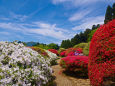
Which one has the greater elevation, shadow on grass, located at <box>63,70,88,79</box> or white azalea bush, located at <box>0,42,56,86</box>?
white azalea bush, located at <box>0,42,56,86</box>

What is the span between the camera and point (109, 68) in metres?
2.88

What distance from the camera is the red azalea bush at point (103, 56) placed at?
291cm

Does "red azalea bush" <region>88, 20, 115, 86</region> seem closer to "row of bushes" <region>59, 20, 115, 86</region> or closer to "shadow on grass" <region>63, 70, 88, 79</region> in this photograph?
"row of bushes" <region>59, 20, 115, 86</region>

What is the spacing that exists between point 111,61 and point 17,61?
9.41 feet

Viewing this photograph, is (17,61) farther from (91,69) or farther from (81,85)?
(81,85)

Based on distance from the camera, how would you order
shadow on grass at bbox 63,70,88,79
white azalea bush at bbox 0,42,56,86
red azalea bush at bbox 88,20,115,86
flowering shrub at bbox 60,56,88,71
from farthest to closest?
shadow on grass at bbox 63,70,88,79 < flowering shrub at bbox 60,56,88,71 < red azalea bush at bbox 88,20,115,86 < white azalea bush at bbox 0,42,56,86

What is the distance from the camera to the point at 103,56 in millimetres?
3078

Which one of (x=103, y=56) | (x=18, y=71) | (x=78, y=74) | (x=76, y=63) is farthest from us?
(x=78, y=74)

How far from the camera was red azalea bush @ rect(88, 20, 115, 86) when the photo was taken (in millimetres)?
2915

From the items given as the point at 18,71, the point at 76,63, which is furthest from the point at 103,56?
the point at 76,63

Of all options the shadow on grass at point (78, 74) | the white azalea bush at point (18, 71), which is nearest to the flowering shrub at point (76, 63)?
the shadow on grass at point (78, 74)

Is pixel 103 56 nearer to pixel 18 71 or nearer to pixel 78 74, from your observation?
pixel 18 71

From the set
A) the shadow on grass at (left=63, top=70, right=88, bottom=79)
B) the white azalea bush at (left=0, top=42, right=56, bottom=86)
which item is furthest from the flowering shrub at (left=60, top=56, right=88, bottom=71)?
the white azalea bush at (left=0, top=42, right=56, bottom=86)

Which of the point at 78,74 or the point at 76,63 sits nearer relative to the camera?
the point at 76,63
